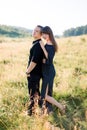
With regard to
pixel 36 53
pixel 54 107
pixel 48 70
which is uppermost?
pixel 36 53

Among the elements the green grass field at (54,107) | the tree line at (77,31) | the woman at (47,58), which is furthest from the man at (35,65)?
the tree line at (77,31)

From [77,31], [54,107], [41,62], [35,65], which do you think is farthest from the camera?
[77,31]

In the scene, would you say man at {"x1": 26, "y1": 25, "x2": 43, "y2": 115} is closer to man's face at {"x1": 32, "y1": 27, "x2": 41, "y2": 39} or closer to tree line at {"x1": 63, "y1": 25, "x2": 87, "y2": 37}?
man's face at {"x1": 32, "y1": 27, "x2": 41, "y2": 39}

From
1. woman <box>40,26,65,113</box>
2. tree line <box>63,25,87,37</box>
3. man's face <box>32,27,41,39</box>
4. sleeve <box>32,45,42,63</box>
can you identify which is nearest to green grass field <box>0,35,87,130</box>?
woman <box>40,26,65,113</box>

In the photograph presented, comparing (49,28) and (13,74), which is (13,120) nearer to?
(49,28)

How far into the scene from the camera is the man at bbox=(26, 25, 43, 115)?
8117 millimetres

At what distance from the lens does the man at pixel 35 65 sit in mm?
8117

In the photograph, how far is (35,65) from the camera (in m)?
8.20

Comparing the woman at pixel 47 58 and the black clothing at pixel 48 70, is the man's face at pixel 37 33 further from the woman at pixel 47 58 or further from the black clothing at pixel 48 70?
the black clothing at pixel 48 70

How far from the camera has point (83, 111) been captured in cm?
896

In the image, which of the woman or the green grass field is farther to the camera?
the woman

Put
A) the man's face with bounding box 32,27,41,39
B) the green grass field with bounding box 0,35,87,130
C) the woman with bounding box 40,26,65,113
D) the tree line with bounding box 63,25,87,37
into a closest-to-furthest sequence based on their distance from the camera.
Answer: the green grass field with bounding box 0,35,87,130, the man's face with bounding box 32,27,41,39, the woman with bounding box 40,26,65,113, the tree line with bounding box 63,25,87,37

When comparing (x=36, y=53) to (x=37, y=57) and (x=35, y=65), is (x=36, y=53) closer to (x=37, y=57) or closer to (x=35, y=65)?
(x=37, y=57)

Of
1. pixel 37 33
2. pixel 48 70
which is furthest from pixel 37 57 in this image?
pixel 37 33
